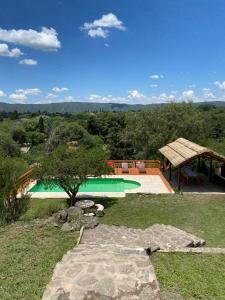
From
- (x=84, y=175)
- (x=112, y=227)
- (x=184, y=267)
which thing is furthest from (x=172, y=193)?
(x=184, y=267)

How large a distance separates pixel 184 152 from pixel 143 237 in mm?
8693

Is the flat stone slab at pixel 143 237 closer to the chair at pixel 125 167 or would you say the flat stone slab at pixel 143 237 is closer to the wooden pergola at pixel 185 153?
the wooden pergola at pixel 185 153

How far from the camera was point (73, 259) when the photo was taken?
6.05m

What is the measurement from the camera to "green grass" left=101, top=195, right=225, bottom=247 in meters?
10.8

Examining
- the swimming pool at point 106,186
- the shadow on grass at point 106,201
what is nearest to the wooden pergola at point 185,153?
the swimming pool at point 106,186

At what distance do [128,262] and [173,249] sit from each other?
2472 mm

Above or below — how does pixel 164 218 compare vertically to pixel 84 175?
below

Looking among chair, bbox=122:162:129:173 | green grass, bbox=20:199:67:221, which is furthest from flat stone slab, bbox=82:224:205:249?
chair, bbox=122:162:129:173

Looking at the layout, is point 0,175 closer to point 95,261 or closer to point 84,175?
point 84,175

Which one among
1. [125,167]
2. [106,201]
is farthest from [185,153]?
[125,167]

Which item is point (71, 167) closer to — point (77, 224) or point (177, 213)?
point (77, 224)

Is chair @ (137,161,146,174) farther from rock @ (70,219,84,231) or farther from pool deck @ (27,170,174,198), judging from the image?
rock @ (70,219,84,231)

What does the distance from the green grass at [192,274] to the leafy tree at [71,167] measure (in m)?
6.57

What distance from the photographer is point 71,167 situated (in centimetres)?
1321
